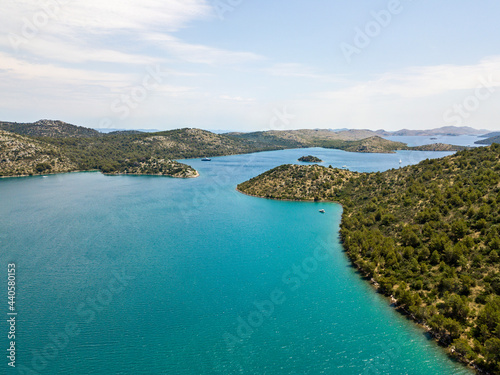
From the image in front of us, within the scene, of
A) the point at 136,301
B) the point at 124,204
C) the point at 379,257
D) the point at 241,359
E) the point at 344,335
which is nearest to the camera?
the point at 241,359

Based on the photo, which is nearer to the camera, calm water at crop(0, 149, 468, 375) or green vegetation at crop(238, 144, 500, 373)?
calm water at crop(0, 149, 468, 375)

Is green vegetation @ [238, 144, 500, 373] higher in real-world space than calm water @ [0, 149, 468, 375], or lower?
higher

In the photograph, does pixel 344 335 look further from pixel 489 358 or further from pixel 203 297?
pixel 203 297

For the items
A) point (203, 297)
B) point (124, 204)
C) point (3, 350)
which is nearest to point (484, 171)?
point (203, 297)

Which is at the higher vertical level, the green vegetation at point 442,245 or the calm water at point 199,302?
the green vegetation at point 442,245

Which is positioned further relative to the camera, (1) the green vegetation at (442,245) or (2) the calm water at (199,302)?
(1) the green vegetation at (442,245)
